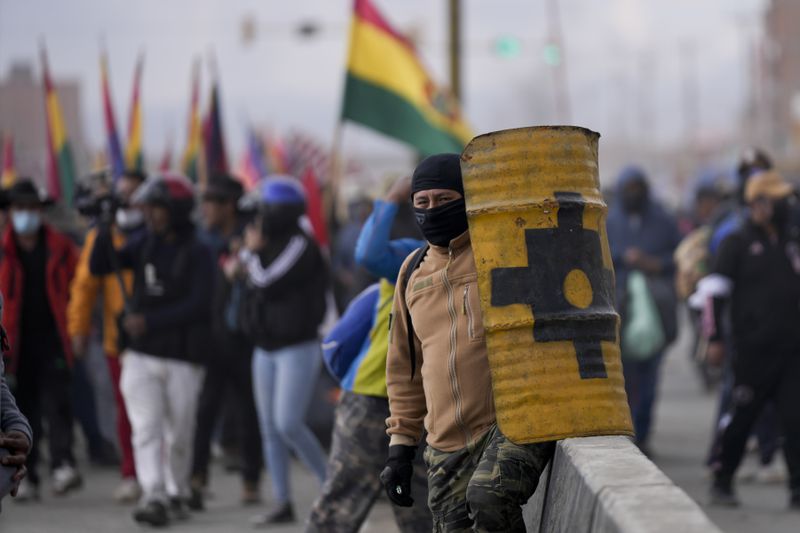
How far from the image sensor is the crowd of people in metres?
7.10

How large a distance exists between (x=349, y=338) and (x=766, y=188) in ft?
12.2

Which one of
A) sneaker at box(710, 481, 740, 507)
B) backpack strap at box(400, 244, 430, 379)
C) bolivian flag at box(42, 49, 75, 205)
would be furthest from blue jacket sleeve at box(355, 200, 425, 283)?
bolivian flag at box(42, 49, 75, 205)

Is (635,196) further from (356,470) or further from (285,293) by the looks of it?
(356,470)

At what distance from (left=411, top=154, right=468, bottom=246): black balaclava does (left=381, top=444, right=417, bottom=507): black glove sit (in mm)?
741

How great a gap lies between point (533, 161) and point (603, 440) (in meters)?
0.89

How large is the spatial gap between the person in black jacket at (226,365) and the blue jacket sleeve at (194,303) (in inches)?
8.1

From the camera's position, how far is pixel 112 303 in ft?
35.4

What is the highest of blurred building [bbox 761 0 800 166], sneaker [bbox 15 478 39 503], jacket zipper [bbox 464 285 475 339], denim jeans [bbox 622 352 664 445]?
blurred building [bbox 761 0 800 166]

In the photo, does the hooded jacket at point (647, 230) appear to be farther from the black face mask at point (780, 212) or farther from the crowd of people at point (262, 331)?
the black face mask at point (780, 212)

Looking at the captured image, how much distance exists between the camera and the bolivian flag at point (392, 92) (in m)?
13.2

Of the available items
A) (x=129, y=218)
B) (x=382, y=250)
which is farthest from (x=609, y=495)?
(x=129, y=218)

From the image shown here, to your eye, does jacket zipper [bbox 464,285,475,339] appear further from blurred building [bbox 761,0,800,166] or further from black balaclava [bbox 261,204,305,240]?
blurred building [bbox 761,0,800,166]

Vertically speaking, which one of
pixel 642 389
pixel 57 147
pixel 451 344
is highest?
pixel 57 147

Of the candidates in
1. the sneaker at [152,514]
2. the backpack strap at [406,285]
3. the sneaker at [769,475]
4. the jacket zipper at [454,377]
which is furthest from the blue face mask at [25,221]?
the jacket zipper at [454,377]
